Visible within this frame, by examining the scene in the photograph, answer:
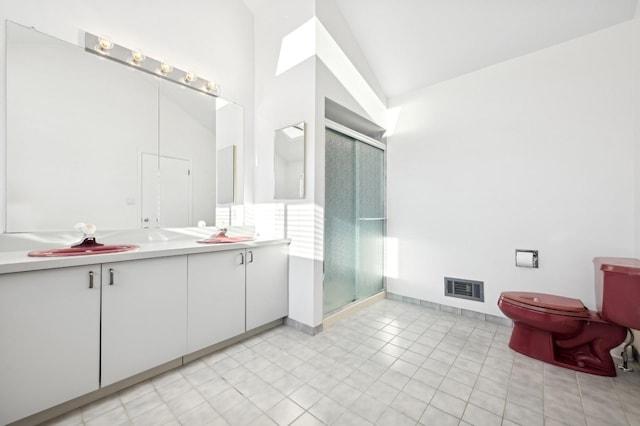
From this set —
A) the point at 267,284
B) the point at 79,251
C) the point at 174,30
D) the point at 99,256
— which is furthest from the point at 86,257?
the point at 174,30

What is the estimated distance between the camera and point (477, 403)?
1.51 metres

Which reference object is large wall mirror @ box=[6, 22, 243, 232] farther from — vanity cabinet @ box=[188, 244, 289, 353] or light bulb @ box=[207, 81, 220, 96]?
vanity cabinet @ box=[188, 244, 289, 353]

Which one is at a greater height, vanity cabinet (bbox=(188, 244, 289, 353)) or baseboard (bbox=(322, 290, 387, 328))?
vanity cabinet (bbox=(188, 244, 289, 353))

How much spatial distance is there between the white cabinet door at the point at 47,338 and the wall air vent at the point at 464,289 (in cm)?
296

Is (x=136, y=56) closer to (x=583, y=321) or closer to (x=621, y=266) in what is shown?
(x=621, y=266)

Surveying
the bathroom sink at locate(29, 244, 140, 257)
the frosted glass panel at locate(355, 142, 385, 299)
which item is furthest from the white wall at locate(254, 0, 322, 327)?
the bathroom sink at locate(29, 244, 140, 257)

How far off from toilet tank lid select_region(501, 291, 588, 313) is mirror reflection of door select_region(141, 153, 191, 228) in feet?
9.11

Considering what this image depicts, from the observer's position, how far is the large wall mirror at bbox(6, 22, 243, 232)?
164 centimetres

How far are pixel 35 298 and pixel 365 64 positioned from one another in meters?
3.28

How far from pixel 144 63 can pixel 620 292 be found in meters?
3.65

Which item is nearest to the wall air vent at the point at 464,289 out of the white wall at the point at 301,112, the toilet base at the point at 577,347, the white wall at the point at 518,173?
the white wall at the point at 518,173

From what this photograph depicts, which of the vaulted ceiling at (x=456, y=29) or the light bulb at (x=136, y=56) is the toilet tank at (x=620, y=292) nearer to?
the vaulted ceiling at (x=456, y=29)

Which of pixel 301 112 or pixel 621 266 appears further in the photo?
pixel 301 112

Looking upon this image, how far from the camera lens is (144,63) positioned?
2.11 metres
